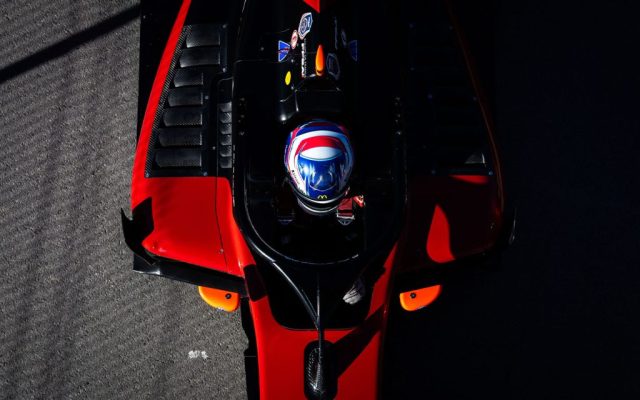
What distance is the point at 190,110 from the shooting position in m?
2.46

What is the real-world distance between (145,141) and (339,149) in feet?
3.50

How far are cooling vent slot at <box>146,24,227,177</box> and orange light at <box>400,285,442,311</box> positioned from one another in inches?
43.0

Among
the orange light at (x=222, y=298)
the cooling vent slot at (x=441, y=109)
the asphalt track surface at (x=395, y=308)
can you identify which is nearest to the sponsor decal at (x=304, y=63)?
the cooling vent slot at (x=441, y=109)

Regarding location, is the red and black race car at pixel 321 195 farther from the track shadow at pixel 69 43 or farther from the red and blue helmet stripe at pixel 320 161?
the track shadow at pixel 69 43

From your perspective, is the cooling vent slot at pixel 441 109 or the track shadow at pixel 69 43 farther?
the track shadow at pixel 69 43

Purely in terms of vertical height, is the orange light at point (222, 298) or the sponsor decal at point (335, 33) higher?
the sponsor decal at point (335, 33)

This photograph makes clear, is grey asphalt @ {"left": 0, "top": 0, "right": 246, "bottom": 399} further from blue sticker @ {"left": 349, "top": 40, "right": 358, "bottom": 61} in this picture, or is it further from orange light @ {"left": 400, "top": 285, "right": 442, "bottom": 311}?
blue sticker @ {"left": 349, "top": 40, "right": 358, "bottom": 61}

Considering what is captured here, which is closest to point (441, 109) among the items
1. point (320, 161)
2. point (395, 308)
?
point (320, 161)

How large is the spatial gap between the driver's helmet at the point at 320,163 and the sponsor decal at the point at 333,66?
0.24 metres

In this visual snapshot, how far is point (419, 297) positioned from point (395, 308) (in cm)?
47

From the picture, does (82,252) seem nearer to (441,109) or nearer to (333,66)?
(333,66)

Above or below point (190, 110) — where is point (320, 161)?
below

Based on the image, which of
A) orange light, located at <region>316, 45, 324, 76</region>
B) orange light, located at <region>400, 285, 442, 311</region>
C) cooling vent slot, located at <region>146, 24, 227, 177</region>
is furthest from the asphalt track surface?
orange light, located at <region>316, 45, 324, 76</region>

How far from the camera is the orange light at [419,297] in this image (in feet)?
7.91
